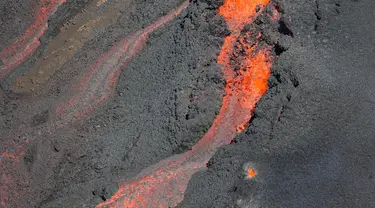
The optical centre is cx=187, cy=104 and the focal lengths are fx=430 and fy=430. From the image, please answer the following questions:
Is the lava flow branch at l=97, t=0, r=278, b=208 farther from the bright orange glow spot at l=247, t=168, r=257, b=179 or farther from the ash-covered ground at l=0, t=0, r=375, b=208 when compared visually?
the bright orange glow spot at l=247, t=168, r=257, b=179

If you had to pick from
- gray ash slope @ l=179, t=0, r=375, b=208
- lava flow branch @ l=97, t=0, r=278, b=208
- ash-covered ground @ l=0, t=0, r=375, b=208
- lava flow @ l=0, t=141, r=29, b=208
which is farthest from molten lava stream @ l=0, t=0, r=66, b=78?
gray ash slope @ l=179, t=0, r=375, b=208

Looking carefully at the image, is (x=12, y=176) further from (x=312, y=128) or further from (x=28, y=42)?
(x=312, y=128)

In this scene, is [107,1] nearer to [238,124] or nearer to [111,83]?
[111,83]

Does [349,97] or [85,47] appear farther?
[85,47]

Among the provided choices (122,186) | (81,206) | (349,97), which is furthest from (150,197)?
(349,97)

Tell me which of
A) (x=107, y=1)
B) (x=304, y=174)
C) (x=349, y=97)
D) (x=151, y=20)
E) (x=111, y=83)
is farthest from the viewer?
(x=107, y=1)
